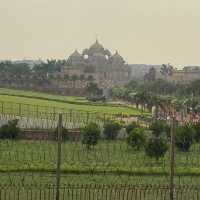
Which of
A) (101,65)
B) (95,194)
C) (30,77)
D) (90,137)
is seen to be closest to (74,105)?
(90,137)

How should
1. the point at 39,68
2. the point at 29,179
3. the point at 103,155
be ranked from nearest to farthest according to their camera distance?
1. the point at 29,179
2. the point at 103,155
3. the point at 39,68

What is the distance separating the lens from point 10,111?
2773 cm

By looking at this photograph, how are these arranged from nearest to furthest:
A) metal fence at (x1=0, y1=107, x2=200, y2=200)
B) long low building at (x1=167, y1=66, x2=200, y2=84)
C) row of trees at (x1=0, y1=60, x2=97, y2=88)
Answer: metal fence at (x1=0, y1=107, x2=200, y2=200), row of trees at (x1=0, y1=60, x2=97, y2=88), long low building at (x1=167, y1=66, x2=200, y2=84)

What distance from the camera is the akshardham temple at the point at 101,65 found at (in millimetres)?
81312

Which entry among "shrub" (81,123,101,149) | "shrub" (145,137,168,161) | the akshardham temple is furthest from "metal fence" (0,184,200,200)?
the akshardham temple

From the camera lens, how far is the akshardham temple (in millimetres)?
81312

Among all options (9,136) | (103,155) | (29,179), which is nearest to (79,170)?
(29,179)

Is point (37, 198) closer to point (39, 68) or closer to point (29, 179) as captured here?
point (29, 179)

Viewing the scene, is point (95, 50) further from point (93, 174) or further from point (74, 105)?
point (93, 174)

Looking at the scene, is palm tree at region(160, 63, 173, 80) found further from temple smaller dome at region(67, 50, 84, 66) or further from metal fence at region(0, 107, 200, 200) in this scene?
metal fence at region(0, 107, 200, 200)

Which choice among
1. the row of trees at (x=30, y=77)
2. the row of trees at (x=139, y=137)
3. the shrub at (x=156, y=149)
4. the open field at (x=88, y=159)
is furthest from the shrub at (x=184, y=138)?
the row of trees at (x=30, y=77)

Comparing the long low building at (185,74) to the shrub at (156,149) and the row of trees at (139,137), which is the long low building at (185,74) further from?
the shrub at (156,149)

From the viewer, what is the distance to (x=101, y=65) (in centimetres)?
8550

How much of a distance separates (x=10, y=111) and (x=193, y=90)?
95.4 feet
